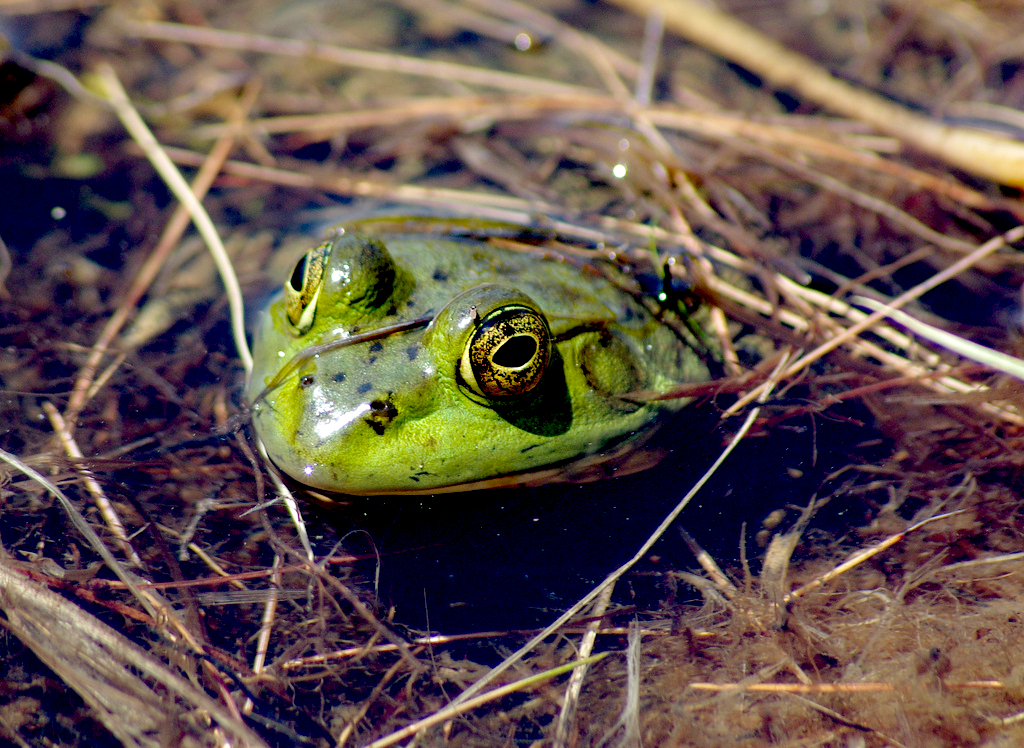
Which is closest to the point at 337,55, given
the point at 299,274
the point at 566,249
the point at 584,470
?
the point at 566,249


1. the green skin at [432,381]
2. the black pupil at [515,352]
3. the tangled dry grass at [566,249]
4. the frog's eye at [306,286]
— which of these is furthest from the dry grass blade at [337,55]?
the black pupil at [515,352]

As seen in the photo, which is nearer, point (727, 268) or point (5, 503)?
point (5, 503)

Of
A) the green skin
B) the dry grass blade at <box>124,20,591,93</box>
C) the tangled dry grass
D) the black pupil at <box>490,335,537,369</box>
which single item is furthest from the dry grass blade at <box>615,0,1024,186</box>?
the black pupil at <box>490,335,537,369</box>

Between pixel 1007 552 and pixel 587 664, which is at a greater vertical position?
pixel 1007 552

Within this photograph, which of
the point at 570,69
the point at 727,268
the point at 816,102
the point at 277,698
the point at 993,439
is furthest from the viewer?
the point at 570,69

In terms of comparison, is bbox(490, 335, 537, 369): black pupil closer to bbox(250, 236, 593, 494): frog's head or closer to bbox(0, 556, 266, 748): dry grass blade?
bbox(250, 236, 593, 494): frog's head

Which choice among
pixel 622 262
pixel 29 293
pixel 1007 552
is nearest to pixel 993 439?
pixel 1007 552

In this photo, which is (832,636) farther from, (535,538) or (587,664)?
(535,538)

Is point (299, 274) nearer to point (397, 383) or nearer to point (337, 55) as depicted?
point (397, 383)
